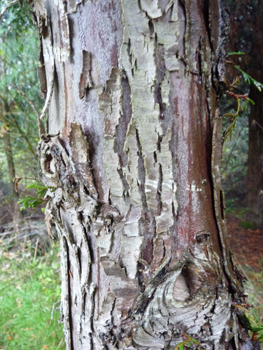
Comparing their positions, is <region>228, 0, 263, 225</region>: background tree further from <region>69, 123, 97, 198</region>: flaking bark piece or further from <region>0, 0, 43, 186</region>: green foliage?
<region>69, 123, 97, 198</region>: flaking bark piece

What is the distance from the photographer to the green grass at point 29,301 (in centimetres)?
268

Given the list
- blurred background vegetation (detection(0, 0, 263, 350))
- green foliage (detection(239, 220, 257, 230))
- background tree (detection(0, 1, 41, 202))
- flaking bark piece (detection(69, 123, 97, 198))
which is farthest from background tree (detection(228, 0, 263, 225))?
flaking bark piece (detection(69, 123, 97, 198))

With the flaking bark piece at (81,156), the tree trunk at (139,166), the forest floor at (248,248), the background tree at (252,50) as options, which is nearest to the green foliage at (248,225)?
the forest floor at (248,248)

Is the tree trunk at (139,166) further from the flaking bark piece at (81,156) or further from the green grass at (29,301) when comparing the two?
the green grass at (29,301)

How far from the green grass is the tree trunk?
5.69 ft

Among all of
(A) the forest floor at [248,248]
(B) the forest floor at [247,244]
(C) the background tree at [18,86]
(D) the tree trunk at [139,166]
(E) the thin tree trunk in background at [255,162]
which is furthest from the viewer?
(E) the thin tree trunk in background at [255,162]

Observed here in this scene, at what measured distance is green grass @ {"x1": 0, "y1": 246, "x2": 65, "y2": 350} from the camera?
268 centimetres

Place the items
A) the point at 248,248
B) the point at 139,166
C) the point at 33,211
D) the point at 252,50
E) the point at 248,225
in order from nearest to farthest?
the point at 139,166, the point at 252,50, the point at 248,248, the point at 33,211, the point at 248,225

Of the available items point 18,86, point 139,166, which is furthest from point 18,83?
point 139,166

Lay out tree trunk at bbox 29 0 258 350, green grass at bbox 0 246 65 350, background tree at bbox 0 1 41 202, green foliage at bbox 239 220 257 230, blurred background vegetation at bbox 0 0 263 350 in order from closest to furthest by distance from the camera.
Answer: tree trunk at bbox 29 0 258 350 < green grass at bbox 0 246 65 350 < blurred background vegetation at bbox 0 0 263 350 < background tree at bbox 0 1 41 202 < green foliage at bbox 239 220 257 230

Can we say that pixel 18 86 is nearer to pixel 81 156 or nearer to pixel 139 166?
pixel 81 156

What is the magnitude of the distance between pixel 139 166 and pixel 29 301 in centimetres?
315

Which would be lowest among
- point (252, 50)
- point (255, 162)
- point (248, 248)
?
point (248, 248)

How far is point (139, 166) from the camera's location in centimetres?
77
